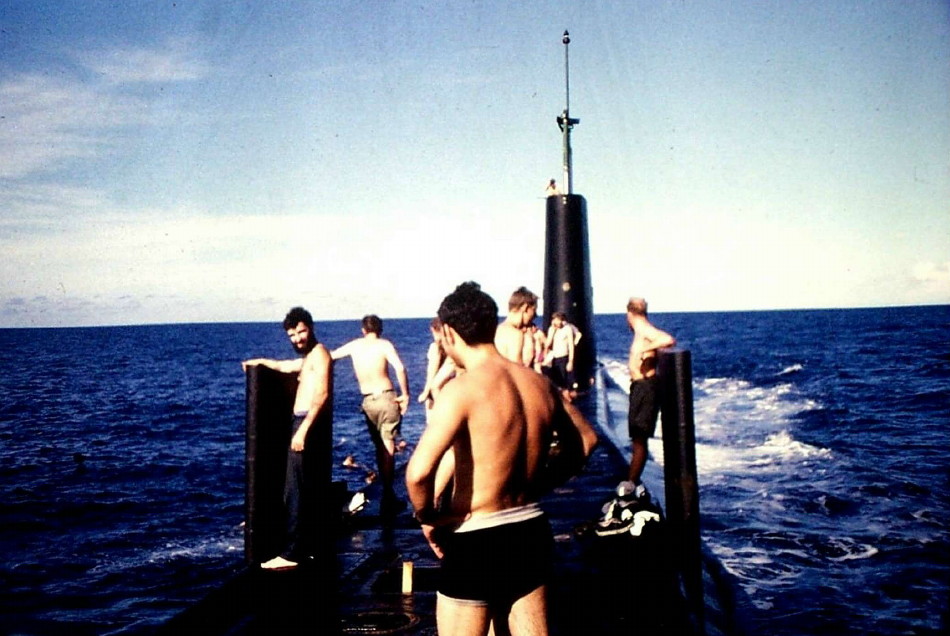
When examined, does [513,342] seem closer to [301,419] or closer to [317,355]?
[317,355]

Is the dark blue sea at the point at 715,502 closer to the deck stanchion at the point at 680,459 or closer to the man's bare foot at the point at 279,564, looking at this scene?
the deck stanchion at the point at 680,459

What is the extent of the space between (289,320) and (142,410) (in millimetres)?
32137

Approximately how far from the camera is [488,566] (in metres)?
2.88

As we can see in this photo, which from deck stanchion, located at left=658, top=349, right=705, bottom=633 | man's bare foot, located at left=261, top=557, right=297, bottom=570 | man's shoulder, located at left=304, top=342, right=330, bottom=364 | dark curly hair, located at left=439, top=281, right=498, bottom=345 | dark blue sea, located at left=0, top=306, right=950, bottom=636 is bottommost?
dark blue sea, located at left=0, top=306, right=950, bottom=636

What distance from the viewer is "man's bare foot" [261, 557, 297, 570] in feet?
20.0

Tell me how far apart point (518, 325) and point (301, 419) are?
286 centimetres

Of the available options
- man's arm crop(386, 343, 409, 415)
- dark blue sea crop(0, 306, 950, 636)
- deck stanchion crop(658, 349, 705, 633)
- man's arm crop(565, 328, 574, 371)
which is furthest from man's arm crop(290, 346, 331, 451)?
man's arm crop(565, 328, 574, 371)

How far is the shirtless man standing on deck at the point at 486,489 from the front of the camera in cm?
285

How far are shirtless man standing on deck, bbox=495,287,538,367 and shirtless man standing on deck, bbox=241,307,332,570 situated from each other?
7.16 feet

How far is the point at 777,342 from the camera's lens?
240 ft

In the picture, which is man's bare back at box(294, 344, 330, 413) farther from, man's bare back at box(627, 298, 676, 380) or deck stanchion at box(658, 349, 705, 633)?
man's bare back at box(627, 298, 676, 380)

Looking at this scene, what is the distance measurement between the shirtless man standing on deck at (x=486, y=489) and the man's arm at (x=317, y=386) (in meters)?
3.49

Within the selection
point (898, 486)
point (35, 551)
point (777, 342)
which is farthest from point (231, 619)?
point (777, 342)

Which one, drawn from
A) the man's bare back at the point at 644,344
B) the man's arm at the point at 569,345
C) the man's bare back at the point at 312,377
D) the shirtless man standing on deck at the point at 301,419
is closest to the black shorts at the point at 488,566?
the shirtless man standing on deck at the point at 301,419
